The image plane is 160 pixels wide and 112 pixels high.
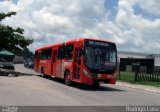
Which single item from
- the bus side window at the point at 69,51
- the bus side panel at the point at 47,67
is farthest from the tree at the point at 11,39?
the bus side window at the point at 69,51

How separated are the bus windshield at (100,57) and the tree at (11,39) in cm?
1858

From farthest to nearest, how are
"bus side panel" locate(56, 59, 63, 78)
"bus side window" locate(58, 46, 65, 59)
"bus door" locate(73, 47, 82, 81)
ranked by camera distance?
"bus side window" locate(58, 46, 65, 59) → "bus side panel" locate(56, 59, 63, 78) → "bus door" locate(73, 47, 82, 81)

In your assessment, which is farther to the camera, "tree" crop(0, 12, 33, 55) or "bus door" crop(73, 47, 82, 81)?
"tree" crop(0, 12, 33, 55)

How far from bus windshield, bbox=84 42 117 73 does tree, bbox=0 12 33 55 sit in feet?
61.0

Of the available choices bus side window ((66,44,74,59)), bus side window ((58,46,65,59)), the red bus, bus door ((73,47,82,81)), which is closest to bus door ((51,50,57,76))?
bus side window ((58,46,65,59))

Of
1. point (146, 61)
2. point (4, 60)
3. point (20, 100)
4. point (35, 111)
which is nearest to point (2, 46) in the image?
point (4, 60)

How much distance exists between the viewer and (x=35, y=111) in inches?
471

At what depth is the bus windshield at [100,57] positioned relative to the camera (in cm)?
2192

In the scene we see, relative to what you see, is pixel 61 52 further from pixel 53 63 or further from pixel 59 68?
pixel 53 63

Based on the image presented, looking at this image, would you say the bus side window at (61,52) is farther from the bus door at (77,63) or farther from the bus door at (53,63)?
the bus door at (77,63)

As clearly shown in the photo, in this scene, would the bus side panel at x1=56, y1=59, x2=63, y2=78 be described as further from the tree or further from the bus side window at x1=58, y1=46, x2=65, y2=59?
the tree

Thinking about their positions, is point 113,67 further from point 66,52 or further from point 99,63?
point 66,52

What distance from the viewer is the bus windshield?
21.9 m

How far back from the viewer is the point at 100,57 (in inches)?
876
